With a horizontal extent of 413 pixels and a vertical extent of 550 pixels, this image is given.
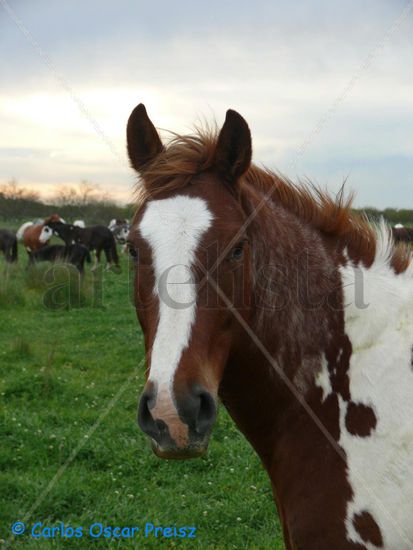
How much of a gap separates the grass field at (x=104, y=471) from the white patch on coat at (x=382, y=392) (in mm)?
2049

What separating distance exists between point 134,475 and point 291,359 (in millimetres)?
3042

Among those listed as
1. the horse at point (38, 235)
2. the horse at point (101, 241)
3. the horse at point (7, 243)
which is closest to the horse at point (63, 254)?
the horse at point (101, 241)

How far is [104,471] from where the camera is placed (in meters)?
5.25

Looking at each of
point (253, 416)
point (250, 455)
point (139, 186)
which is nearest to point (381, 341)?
point (253, 416)

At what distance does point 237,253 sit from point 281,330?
49cm

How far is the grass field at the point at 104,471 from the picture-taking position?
14.6 feet

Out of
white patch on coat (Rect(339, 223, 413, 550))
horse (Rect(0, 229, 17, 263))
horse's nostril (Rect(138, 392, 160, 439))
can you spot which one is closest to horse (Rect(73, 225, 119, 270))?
horse (Rect(0, 229, 17, 263))

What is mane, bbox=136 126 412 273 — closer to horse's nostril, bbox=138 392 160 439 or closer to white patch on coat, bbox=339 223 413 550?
white patch on coat, bbox=339 223 413 550

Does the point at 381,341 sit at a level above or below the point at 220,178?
below

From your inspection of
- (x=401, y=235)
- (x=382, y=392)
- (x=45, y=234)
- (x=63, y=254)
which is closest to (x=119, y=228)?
(x=45, y=234)

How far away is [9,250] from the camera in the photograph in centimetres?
2591

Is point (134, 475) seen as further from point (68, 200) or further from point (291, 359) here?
point (68, 200)

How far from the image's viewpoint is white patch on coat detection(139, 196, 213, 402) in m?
2.23

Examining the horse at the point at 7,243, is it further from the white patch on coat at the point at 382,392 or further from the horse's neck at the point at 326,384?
the white patch on coat at the point at 382,392
